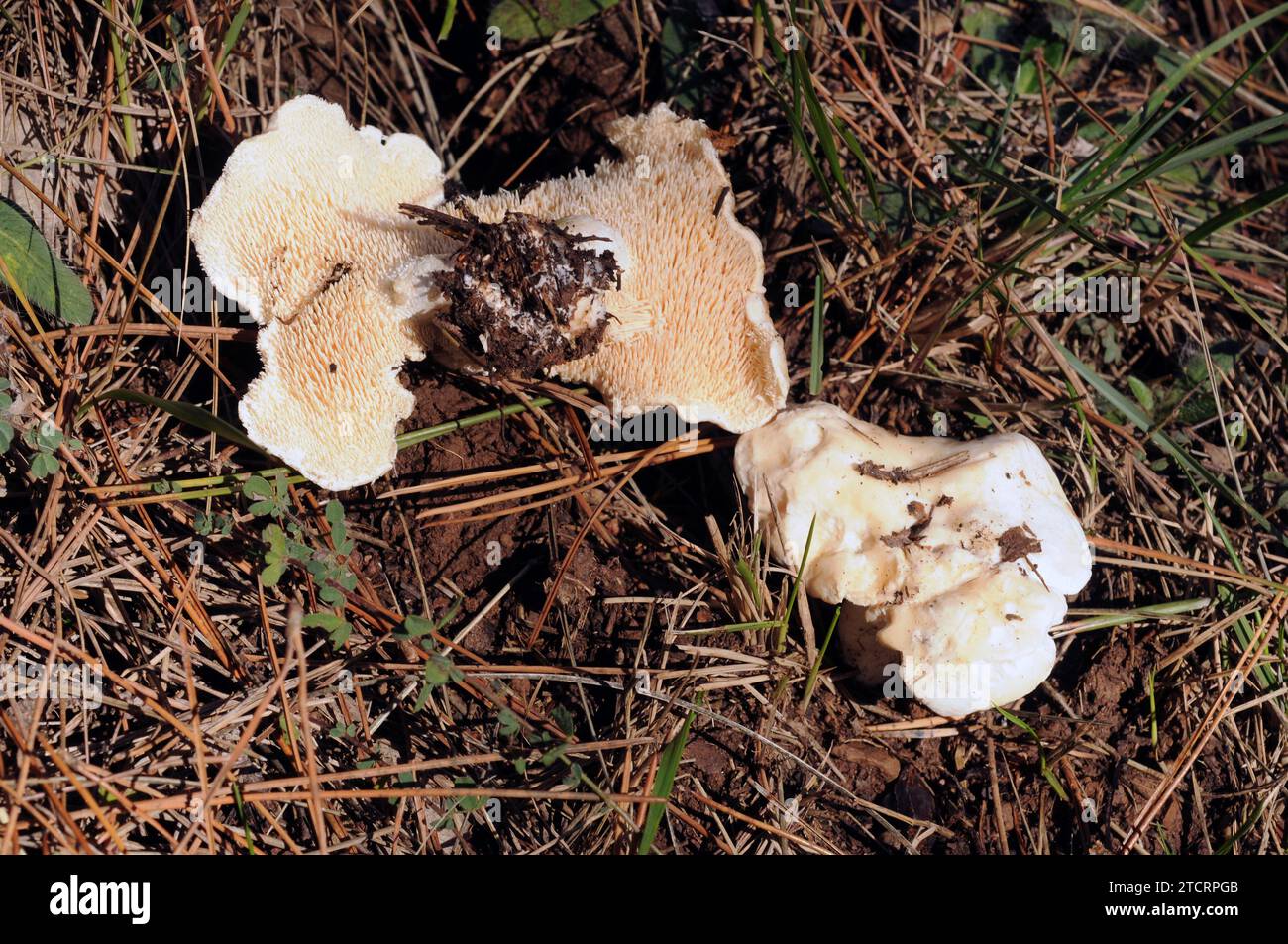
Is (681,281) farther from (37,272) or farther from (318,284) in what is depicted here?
(37,272)

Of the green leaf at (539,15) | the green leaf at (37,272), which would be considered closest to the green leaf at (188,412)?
the green leaf at (37,272)

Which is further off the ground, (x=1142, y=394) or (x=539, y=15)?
(x=539, y=15)

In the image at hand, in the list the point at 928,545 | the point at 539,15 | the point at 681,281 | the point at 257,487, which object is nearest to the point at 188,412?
the point at 257,487

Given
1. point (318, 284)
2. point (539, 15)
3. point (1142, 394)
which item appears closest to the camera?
point (318, 284)

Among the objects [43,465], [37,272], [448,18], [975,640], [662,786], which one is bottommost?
[662,786]

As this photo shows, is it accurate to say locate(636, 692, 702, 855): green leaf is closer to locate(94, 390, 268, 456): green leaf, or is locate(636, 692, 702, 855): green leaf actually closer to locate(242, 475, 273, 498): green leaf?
locate(242, 475, 273, 498): green leaf

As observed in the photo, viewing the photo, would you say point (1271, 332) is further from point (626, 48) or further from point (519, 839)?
point (519, 839)

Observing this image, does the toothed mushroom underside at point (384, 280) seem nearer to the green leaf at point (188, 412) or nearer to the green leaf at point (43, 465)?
the green leaf at point (188, 412)
